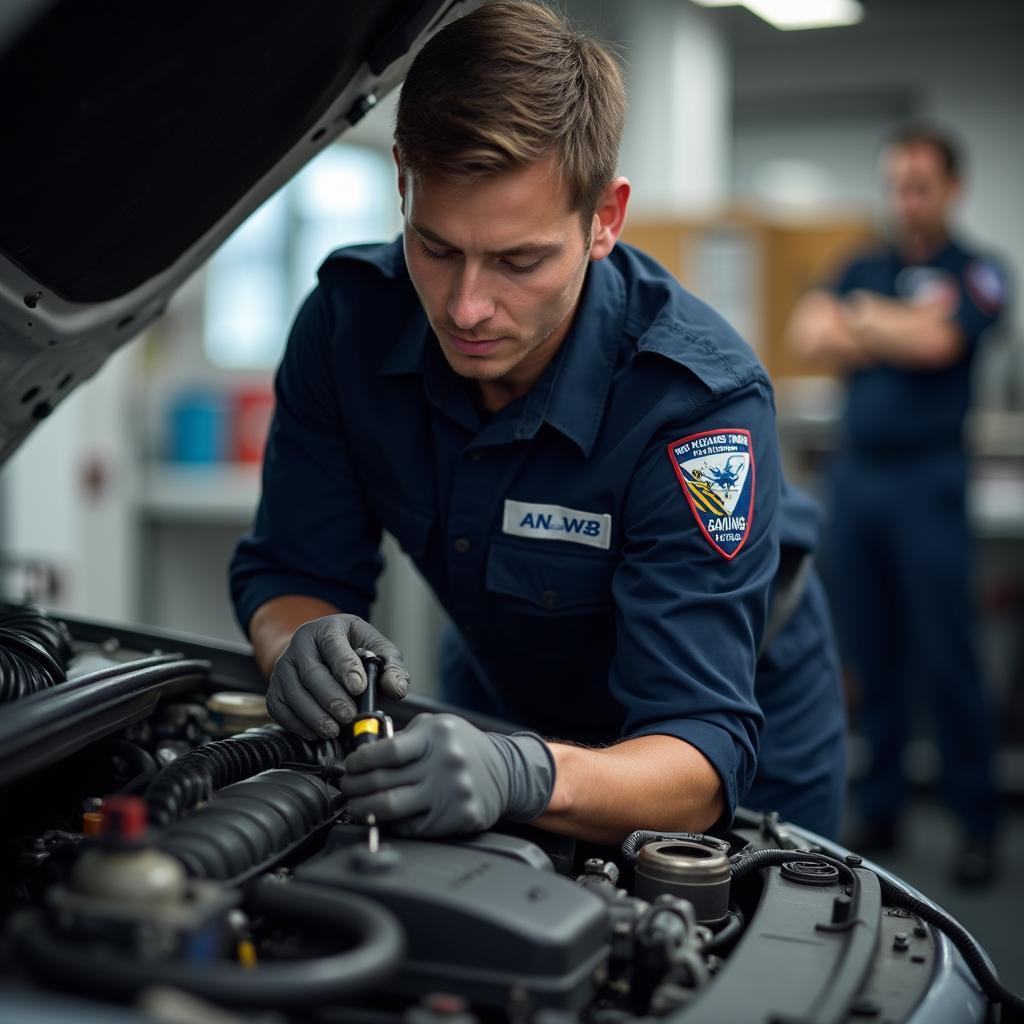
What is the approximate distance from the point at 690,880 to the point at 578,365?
571 mm

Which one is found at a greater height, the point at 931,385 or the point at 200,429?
the point at 931,385

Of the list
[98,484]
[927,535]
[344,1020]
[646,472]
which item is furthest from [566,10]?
[98,484]

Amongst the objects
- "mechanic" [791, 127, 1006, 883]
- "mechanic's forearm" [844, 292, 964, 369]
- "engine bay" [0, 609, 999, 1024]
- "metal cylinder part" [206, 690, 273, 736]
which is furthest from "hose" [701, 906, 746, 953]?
"mechanic's forearm" [844, 292, 964, 369]

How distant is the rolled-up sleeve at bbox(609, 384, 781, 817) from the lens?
3.74 ft

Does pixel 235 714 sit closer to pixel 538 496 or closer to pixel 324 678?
pixel 324 678

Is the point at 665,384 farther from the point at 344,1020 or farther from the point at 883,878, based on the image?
the point at 344,1020

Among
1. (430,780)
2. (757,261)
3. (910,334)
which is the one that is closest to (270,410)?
(757,261)

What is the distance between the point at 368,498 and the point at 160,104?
1.78 feet

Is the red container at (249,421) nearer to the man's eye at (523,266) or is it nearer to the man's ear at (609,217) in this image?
the man's ear at (609,217)

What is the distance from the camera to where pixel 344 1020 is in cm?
70

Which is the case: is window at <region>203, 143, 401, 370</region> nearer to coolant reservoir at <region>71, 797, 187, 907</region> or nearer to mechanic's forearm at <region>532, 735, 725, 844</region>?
mechanic's forearm at <region>532, 735, 725, 844</region>

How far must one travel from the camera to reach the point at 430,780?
2.90 feet

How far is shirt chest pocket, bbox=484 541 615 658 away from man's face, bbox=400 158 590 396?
0.71ft

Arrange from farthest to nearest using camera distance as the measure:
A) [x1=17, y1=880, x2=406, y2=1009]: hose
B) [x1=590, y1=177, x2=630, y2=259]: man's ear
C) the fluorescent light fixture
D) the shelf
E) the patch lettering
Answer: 1. the fluorescent light fixture
2. the shelf
3. the patch lettering
4. [x1=590, y1=177, x2=630, y2=259]: man's ear
5. [x1=17, y1=880, x2=406, y2=1009]: hose
